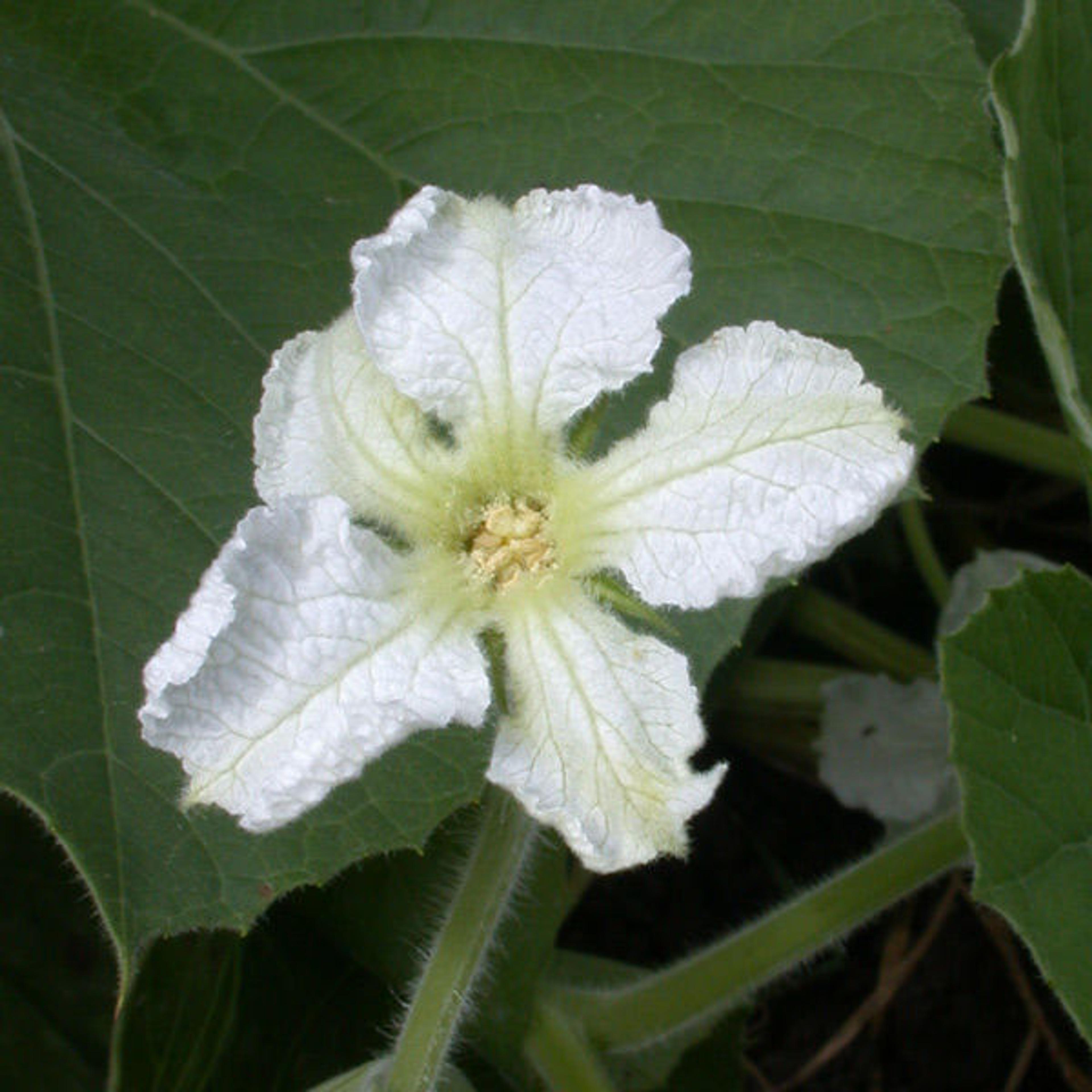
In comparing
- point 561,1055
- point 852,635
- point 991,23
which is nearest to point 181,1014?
point 561,1055

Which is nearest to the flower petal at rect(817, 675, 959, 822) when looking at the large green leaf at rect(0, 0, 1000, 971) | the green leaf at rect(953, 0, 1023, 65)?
the large green leaf at rect(0, 0, 1000, 971)

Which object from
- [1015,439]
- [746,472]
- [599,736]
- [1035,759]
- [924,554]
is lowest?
[924,554]

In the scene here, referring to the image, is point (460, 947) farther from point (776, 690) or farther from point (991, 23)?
point (991, 23)

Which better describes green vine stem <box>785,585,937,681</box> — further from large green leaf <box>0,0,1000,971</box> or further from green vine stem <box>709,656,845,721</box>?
large green leaf <box>0,0,1000,971</box>

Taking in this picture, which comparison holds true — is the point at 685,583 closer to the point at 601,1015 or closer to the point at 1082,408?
the point at 1082,408

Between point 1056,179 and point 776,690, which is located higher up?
point 1056,179
